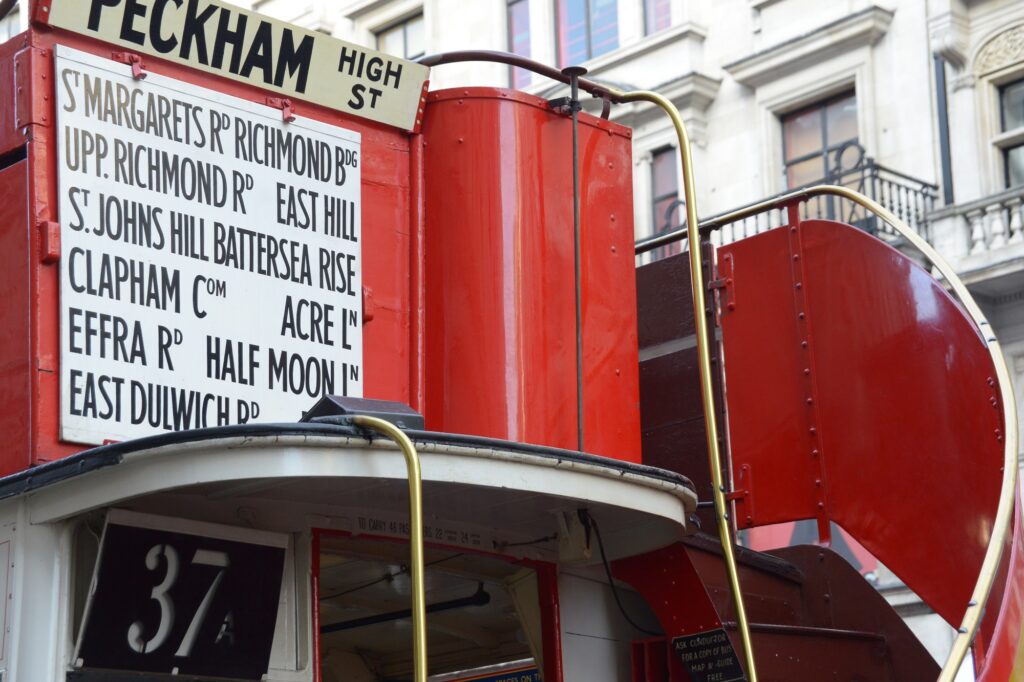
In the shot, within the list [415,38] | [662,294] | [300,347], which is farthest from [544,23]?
[300,347]

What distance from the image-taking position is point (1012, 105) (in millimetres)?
23688

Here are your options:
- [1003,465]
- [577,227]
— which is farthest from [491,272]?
[1003,465]

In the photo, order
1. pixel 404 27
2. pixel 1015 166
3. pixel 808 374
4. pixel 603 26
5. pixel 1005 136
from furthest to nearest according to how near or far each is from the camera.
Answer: pixel 404 27
pixel 603 26
pixel 1015 166
pixel 1005 136
pixel 808 374

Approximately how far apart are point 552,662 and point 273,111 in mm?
2868

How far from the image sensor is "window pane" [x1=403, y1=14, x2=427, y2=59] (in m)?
31.6

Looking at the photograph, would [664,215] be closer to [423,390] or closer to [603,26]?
[603,26]

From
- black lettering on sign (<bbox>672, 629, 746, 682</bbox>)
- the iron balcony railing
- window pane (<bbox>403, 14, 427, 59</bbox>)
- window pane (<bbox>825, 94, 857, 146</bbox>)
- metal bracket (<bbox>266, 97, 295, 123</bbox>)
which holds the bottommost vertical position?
black lettering on sign (<bbox>672, 629, 746, 682</bbox>)

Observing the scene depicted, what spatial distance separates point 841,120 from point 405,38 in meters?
9.86

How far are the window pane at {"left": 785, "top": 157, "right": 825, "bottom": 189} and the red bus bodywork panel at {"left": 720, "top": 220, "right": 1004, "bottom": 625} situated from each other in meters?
17.0

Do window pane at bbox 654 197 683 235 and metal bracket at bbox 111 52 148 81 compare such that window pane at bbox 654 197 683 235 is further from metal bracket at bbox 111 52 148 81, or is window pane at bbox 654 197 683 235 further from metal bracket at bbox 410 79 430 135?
metal bracket at bbox 111 52 148 81

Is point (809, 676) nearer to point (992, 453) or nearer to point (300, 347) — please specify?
point (992, 453)

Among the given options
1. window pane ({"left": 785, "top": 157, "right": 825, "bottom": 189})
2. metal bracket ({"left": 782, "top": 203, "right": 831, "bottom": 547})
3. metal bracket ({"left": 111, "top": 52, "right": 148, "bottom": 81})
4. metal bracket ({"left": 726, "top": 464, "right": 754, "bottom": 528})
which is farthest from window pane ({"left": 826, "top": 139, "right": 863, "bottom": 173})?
metal bracket ({"left": 111, "top": 52, "right": 148, "bottom": 81})

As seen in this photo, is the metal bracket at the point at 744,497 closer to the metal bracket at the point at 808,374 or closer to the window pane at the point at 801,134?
the metal bracket at the point at 808,374

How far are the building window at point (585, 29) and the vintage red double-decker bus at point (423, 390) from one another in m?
20.2
